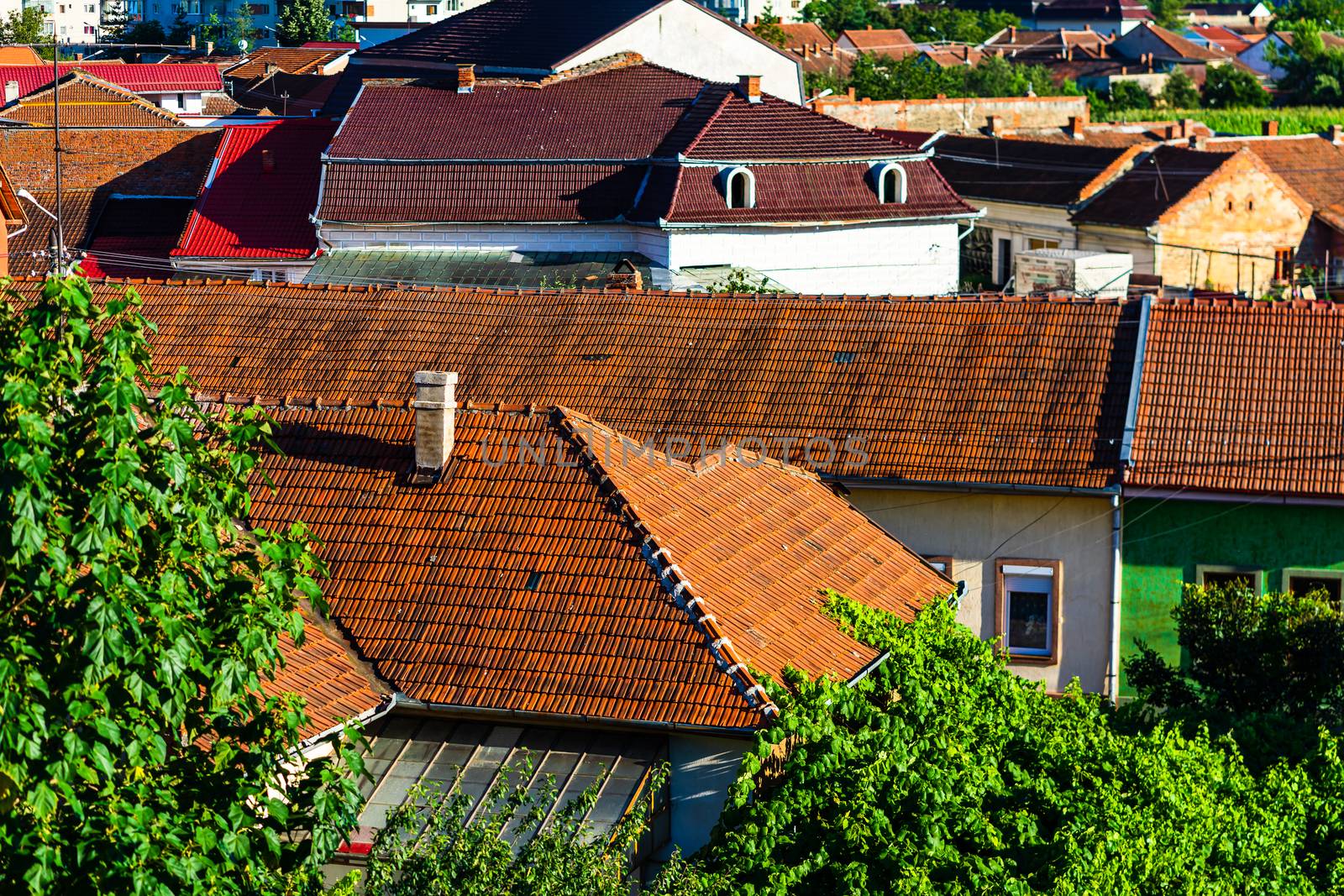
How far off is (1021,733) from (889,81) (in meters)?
72.1

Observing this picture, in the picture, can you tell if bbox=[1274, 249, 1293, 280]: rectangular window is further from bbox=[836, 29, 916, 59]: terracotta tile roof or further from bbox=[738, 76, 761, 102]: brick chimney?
bbox=[836, 29, 916, 59]: terracotta tile roof

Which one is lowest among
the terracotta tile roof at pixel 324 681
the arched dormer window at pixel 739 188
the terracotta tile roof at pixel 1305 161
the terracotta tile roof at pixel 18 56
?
the terracotta tile roof at pixel 1305 161

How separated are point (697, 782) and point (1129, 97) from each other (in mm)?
89482

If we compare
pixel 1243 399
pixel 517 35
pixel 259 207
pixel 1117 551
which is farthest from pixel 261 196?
pixel 1243 399

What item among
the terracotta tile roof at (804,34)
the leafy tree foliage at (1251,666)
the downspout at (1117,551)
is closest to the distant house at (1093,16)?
the terracotta tile roof at (804,34)

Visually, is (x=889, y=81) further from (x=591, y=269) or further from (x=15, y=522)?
(x=15, y=522)

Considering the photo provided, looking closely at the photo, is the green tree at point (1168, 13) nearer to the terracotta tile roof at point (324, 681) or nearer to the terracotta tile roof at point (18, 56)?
the terracotta tile roof at point (18, 56)

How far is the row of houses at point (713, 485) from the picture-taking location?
1391 cm

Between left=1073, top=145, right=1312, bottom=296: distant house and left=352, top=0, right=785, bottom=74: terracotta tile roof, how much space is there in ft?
42.9

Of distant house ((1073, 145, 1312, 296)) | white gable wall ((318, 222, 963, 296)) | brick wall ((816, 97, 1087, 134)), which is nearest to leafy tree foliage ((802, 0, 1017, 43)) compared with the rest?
brick wall ((816, 97, 1087, 134))

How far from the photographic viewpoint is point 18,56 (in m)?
81.9

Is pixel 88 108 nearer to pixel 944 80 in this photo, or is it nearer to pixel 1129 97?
pixel 944 80

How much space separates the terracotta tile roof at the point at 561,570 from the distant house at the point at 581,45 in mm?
23522

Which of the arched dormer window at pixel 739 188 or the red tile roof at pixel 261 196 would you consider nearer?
the arched dormer window at pixel 739 188
